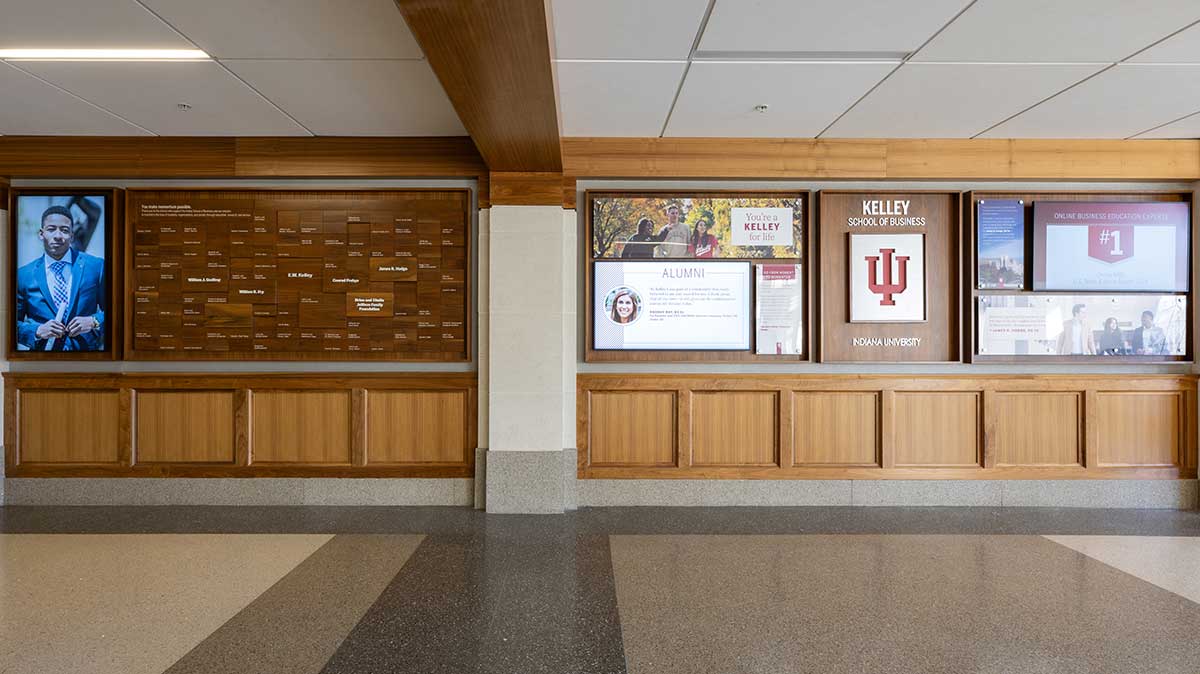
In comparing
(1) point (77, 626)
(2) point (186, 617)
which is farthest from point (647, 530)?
(1) point (77, 626)

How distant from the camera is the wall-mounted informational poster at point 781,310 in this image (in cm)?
532

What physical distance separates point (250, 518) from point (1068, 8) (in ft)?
19.0

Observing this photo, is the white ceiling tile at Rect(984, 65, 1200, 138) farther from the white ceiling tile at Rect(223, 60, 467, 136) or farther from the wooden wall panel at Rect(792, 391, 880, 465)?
the white ceiling tile at Rect(223, 60, 467, 136)

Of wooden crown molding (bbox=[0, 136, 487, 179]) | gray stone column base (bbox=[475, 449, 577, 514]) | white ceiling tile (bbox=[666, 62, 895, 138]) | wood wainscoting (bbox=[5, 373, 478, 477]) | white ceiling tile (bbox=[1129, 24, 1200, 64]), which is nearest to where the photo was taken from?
white ceiling tile (bbox=[1129, 24, 1200, 64])

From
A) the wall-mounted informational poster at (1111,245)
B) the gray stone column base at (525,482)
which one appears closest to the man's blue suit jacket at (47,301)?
the gray stone column base at (525,482)

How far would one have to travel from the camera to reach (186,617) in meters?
3.14

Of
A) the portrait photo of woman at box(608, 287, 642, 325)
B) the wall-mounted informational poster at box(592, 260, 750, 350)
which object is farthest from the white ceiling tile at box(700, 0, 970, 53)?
the portrait photo of woman at box(608, 287, 642, 325)

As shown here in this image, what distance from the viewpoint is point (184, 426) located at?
17.5 feet

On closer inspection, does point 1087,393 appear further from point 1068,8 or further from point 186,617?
point 186,617

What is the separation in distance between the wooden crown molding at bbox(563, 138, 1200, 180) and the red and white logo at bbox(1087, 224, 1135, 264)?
0.39m

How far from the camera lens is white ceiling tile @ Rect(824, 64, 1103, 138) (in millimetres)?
3887

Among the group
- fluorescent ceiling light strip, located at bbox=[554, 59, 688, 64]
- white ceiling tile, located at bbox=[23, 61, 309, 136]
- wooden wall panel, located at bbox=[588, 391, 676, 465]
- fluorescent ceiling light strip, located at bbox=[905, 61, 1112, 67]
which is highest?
white ceiling tile, located at bbox=[23, 61, 309, 136]

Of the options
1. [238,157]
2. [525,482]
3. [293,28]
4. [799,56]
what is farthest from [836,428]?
[238,157]

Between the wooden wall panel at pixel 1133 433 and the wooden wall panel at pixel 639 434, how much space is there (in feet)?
11.1
